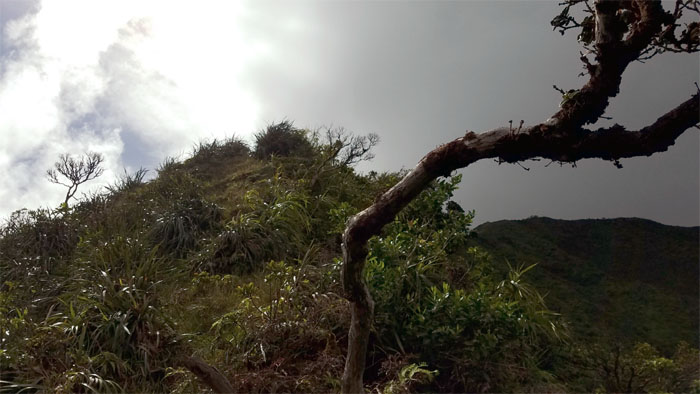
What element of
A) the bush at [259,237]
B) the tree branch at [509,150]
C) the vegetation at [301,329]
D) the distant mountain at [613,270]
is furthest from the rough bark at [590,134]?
the distant mountain at [613,270]

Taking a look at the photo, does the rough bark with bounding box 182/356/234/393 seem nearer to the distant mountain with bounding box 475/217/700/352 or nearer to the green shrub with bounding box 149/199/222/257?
the green shrub with bounding box 149/199/222/257

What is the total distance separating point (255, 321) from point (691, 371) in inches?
157

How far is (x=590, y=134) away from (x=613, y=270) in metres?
7.66

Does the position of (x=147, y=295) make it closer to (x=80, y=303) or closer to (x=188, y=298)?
(x=80, y=303)

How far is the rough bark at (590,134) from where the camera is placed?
2070 mm

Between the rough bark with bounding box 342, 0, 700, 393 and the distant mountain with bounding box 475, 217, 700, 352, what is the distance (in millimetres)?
5350


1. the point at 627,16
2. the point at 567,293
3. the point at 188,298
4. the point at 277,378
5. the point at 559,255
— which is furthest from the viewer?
the point at 559,255

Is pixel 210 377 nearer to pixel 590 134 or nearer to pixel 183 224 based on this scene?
pixel 590 134

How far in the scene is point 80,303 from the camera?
503cm

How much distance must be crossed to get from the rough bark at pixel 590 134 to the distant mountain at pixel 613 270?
5350 mm

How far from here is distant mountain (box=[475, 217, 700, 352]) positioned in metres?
7.40

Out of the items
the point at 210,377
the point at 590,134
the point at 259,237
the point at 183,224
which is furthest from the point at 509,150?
the point at 183,224

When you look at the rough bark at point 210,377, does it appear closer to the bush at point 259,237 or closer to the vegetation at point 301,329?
the vegetation at point 301,329

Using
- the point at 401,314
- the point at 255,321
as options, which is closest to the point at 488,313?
the point at 401,314
